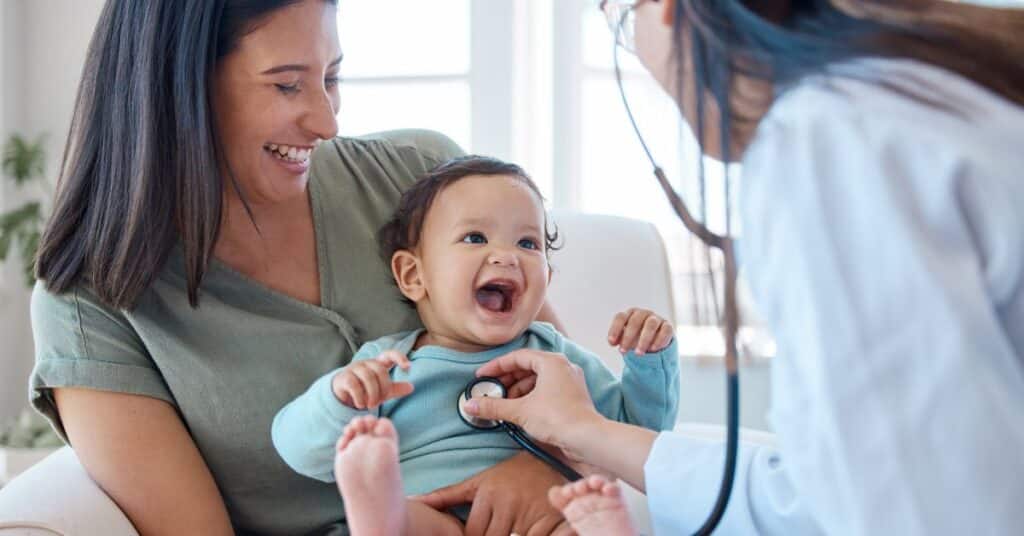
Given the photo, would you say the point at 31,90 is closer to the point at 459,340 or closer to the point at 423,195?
the point at 423,195

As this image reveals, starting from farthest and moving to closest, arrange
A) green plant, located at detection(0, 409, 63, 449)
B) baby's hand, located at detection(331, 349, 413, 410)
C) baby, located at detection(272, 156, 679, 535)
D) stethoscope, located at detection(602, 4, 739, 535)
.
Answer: green plant, located at detection(0, 409, 63, 449), baby, located at detection(272, 156, 679, 535), baby's hand, located at detection(331, 349, 413, 410), stethoscope, located at detection(602, 4, 739, 535)

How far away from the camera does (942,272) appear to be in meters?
0.77

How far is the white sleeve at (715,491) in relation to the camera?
1151 mm

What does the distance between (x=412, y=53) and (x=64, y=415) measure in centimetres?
210

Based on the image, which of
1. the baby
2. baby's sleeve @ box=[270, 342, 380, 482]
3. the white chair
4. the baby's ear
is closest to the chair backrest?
the white chair

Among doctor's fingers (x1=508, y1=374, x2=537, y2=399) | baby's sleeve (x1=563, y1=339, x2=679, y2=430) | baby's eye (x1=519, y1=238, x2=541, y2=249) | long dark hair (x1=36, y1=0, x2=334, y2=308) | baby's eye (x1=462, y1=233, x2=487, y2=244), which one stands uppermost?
long dark hair (x1=36, y1=0, x2=334, y2=308)

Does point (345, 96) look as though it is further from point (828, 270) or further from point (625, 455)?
point (828, 270)

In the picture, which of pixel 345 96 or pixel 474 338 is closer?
pixel 474 338

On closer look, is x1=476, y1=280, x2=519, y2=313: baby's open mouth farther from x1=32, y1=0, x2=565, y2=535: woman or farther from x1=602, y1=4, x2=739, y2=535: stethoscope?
x1=602, y1=4, x2=739, y2=535: stethoscope

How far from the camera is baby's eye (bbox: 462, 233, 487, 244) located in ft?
5.03

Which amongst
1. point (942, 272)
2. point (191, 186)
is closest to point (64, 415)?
point (191, 186)

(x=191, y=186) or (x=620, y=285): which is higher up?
(x=191, y=186)

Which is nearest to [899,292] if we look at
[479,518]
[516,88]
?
[479,518]

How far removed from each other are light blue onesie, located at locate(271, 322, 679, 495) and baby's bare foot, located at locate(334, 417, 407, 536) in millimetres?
158
